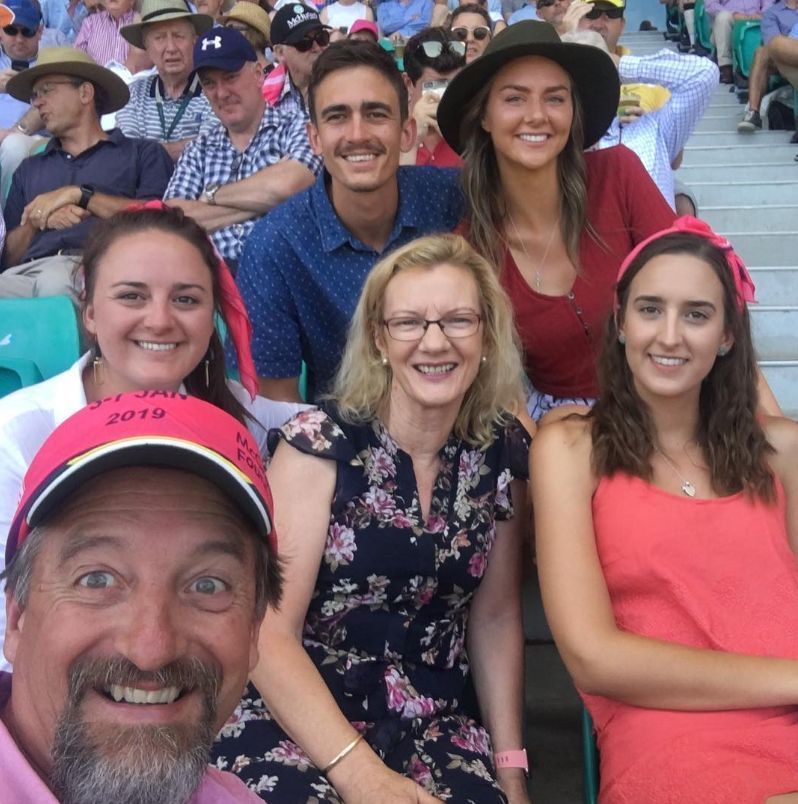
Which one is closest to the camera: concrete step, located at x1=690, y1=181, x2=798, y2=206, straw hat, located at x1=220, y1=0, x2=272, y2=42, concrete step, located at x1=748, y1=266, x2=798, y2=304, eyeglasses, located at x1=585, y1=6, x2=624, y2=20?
eyeglasses, located at x1=585, y1=6, x2=624, y2=20

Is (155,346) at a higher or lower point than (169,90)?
lower

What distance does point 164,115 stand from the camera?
4.76m

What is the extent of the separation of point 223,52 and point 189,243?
1853 mm

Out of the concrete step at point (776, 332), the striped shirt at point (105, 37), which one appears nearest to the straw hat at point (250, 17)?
the striped shirt at point (105, 37)

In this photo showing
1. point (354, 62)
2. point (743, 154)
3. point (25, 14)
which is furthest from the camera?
point (743, 154)

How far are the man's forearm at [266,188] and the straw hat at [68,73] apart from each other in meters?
0.81

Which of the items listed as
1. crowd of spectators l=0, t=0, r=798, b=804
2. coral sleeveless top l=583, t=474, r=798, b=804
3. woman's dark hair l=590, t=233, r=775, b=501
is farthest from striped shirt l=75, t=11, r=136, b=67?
coral sleeveless top l=583, t=474, r=798, b=804

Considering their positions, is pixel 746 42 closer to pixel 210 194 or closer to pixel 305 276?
pixel 210 194

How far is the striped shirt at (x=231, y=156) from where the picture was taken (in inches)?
150

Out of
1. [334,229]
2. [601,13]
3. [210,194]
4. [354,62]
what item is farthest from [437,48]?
[334,229]

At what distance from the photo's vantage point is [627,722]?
1877 millimetres

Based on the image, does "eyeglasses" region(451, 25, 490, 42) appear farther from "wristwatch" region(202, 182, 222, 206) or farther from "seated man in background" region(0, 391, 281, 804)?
"seated man in background" region(0, 391, 281, 804)

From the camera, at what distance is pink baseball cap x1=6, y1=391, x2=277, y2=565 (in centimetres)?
99

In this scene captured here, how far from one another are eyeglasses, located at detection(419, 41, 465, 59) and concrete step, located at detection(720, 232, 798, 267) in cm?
180
